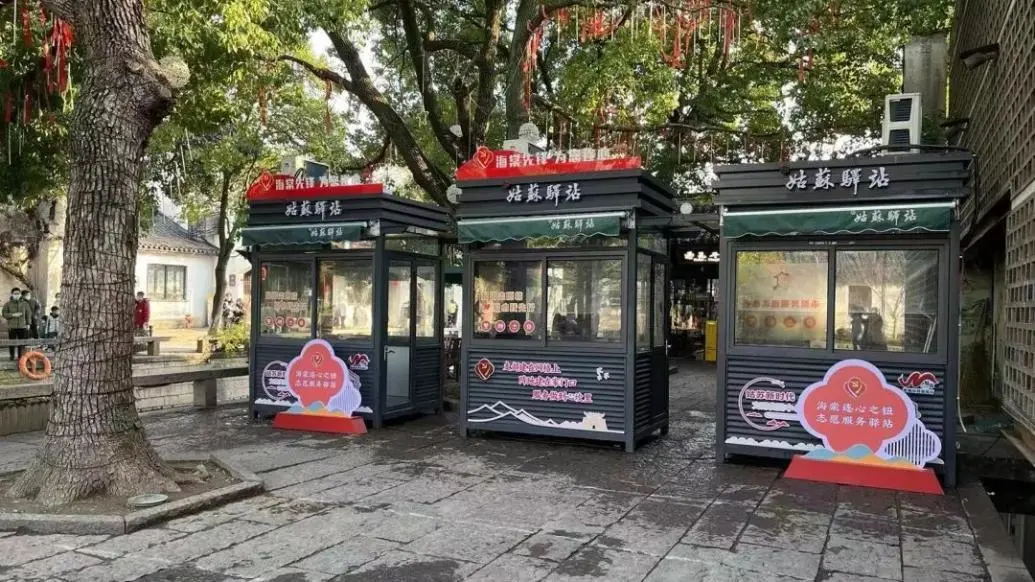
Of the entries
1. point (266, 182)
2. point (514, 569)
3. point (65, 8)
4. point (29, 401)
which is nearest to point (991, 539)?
point (514, 569)

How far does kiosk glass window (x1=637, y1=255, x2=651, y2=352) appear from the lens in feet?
26.8

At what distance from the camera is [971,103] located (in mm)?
11391

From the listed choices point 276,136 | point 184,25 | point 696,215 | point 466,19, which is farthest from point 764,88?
point 276,136

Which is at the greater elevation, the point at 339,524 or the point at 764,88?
the point at 764,88

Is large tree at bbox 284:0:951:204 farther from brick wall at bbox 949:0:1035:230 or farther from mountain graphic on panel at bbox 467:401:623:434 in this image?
mountain graphic on panel at bbox 467:401:623:434

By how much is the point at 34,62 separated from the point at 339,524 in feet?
25.2

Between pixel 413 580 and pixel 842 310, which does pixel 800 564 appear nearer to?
pixel 413 580

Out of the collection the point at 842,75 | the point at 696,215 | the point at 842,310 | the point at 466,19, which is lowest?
the point at 842,310

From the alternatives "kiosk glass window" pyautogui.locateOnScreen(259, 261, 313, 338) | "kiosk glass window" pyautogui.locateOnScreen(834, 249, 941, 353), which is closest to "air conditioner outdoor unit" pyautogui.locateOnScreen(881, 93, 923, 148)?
"kiosk glass window" pyautogui.locateOnScreen(834, 249, 941, 353)

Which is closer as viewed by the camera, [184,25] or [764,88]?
[184,25]

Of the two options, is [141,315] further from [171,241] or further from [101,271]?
[171,241]

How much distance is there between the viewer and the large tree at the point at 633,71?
1071cm

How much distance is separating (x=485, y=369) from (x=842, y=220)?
3956mm

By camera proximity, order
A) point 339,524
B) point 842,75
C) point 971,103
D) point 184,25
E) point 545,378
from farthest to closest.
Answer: point 842,75 < point 971,103 < point 184,25 < point 545,378 < point 339,524
